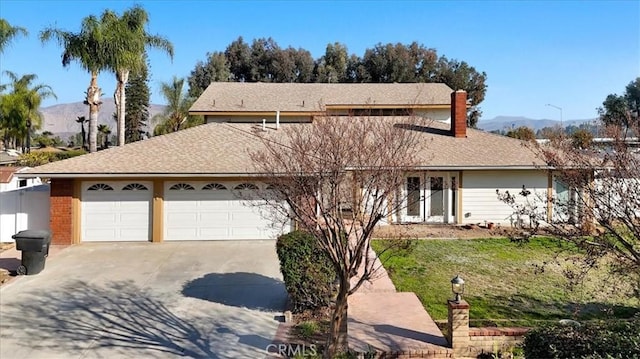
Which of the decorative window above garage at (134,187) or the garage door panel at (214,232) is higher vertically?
the decorative window above garage at (134,187)

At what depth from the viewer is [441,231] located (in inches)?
673

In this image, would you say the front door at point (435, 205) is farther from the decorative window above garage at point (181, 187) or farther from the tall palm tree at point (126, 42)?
the tall palm tree at point (126, 42)

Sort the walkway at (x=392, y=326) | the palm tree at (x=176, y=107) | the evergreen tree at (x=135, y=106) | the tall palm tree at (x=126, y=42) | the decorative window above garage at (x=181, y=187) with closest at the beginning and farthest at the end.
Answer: the walkway at (x=392, y=326) → the decorative window above garage at (x=181, y=187) → the tall palm tree at (x=126, y=42) → the palm tree at (x=176, y=107) → the evergreen tree at (x=135, y=106)

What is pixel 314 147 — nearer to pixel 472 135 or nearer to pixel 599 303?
pixel 599 303

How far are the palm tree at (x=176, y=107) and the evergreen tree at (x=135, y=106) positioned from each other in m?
7.41

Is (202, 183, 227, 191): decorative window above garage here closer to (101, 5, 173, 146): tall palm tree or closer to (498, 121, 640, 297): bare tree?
(498, 121, 640, 297): bare tree

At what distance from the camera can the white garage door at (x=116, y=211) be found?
15.6 meters

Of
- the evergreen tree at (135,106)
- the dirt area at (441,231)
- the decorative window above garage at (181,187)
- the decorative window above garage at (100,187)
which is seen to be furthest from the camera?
the evergreen tree at (135,106)

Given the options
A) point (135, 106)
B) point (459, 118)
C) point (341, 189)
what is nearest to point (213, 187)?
point (341, 189)

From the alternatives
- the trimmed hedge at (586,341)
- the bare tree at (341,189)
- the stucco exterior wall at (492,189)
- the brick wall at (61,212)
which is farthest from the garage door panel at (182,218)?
the trimmed hedge at (586,341)

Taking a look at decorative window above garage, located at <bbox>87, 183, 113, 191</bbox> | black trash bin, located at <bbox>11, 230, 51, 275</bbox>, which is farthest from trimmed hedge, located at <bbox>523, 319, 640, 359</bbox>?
decorative window above garage, located at <bbox>87, 183, 113, 191</bbox>

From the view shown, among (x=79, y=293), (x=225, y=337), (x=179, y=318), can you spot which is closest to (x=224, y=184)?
(x=79, y=293)

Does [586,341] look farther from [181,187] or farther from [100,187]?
[100,187]

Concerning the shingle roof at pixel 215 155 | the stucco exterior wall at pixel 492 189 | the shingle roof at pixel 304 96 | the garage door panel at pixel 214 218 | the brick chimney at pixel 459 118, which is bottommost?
the garage door panel at pixel 214 218
